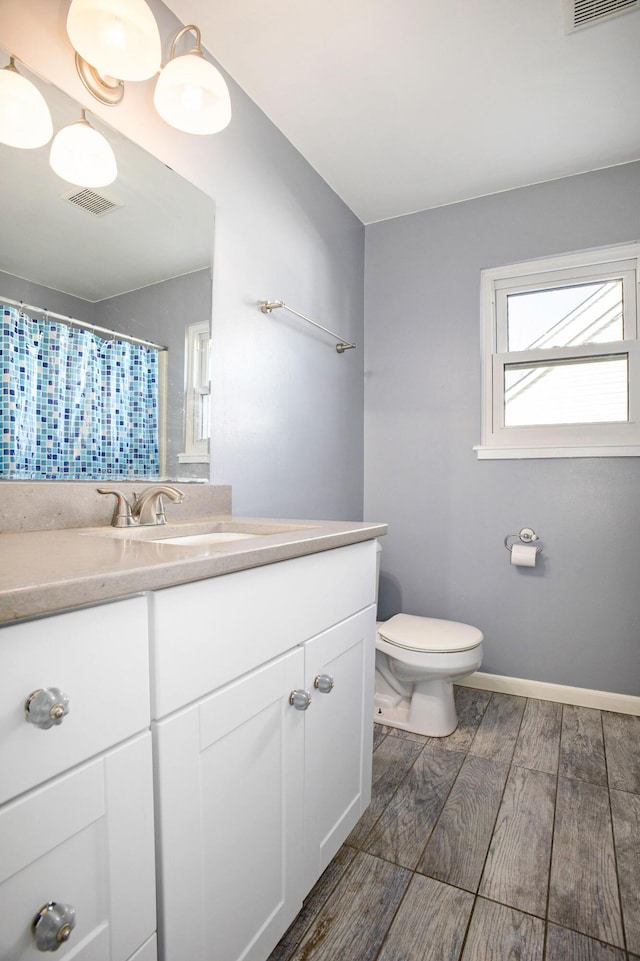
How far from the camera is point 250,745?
86cm

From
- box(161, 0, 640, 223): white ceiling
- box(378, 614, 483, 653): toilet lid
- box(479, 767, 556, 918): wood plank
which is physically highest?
box(161, 0, 640, 223): white ceiling

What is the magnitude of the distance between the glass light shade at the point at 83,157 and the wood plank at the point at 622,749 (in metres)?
2.32

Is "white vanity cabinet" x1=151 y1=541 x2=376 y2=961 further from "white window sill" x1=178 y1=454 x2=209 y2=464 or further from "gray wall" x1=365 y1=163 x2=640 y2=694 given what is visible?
"gray wall" x1=365 y1=163 x2=640 y2=694

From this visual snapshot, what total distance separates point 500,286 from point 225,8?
5.25ft

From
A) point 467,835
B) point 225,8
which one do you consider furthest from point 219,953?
point 225,8

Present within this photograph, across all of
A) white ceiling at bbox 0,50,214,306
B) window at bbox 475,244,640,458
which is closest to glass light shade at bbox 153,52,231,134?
white ceiling at bbox 0,50,214,306

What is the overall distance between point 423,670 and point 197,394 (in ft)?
4.23

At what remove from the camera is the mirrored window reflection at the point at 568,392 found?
7.38 feet

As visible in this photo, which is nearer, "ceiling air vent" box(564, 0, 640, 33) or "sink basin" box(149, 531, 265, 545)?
"sink basin" box(149, 531, 265, 545)

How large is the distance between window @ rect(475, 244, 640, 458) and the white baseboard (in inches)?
41.1

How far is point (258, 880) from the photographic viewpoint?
2.93 feet

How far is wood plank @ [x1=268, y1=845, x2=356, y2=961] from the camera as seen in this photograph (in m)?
1.04

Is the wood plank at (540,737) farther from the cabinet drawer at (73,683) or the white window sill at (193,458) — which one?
the cabinet drawer at (73,683)

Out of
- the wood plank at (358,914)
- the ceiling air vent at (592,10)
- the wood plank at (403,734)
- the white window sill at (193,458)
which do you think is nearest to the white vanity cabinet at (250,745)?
the wood plank at (358,914)
